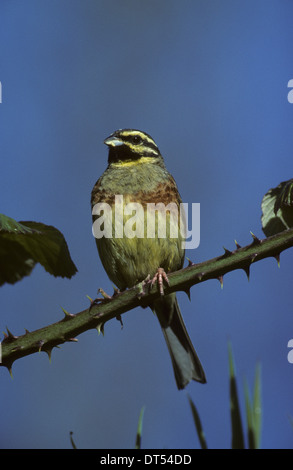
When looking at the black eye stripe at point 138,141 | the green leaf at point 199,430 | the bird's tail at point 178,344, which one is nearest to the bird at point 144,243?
the bird's tail at point 178,344

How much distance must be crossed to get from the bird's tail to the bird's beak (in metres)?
1.31

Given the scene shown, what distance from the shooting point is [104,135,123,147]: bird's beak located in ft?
15.5

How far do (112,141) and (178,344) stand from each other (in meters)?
1.71

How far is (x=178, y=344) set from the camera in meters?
4.31

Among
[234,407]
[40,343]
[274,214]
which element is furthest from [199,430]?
[274,214]

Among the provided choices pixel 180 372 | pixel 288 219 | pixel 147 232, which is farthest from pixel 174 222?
pixel 288 219

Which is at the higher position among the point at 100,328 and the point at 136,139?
the point at 136,139

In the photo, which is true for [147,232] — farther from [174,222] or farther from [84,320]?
[84,320]

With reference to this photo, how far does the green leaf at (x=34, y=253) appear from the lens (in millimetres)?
2240

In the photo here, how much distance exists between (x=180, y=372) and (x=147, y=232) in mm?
1016

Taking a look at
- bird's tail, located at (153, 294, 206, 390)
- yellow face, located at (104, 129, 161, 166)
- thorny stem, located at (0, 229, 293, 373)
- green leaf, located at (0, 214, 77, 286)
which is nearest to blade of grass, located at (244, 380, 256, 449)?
thorny stem, located at (0, 229, 293, 373)

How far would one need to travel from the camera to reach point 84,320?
2080mm

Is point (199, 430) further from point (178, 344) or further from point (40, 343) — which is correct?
point (178, 344)
